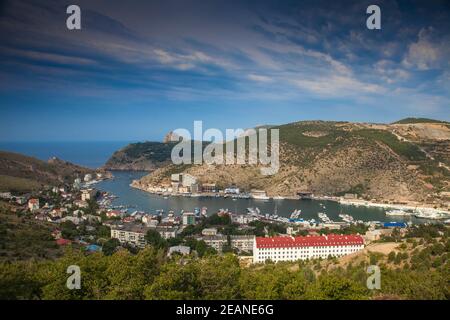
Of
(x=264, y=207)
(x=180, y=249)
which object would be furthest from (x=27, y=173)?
(x=180, y=249)

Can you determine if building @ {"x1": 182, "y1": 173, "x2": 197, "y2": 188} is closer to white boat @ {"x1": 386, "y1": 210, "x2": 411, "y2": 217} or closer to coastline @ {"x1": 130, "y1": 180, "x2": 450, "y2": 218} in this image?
coastline @ {"x1": 130, "y1": 180, "x2": 450, "y2": 218}

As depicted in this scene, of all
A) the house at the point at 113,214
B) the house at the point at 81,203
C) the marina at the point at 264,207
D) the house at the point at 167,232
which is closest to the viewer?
the house at the point at 167,232

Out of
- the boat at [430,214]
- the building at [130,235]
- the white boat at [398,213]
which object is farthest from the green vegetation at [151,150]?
the building at [130,235]

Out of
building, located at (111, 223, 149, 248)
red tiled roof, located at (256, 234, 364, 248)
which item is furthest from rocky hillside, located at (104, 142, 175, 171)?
red tiled roof, located at (256, 234, 364, 248)

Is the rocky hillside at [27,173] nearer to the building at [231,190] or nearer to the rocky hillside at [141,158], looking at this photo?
the building at [231,190]

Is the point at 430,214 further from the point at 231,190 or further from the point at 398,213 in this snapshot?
the point at 231,190

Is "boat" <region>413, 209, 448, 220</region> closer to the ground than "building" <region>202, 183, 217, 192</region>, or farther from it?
closer to the ground

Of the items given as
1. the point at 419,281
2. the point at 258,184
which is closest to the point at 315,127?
the point at 258,184
